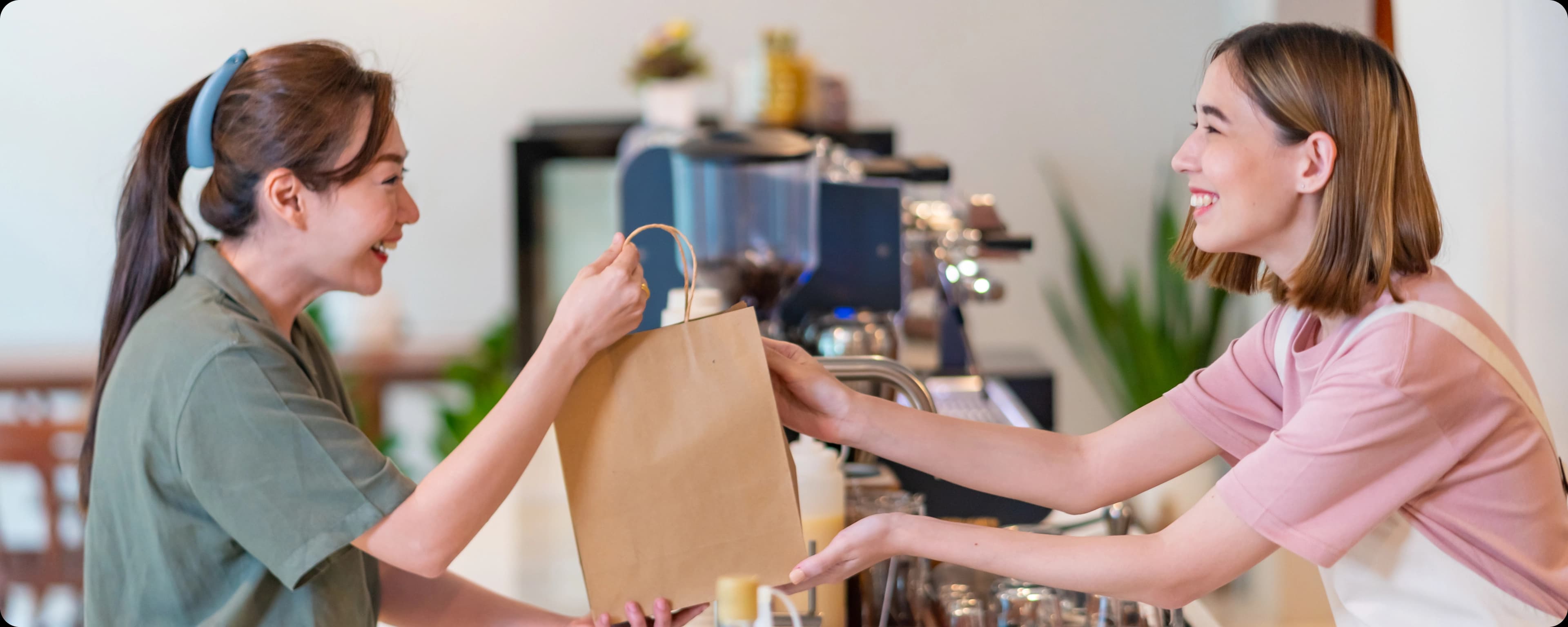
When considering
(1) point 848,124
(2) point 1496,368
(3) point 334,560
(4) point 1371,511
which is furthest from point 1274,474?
(1) point 848,124

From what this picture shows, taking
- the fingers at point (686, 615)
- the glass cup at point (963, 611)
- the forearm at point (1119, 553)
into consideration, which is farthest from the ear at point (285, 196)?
the glass cup at point (963, 611)

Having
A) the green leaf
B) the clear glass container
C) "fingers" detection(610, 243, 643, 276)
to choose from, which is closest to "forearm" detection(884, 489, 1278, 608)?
"fingers" detection(610, 243, 643, 276)

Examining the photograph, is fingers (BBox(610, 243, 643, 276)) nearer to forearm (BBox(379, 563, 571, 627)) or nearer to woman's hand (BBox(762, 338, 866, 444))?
woman's hand (BBox(762, 338, 866, 444))

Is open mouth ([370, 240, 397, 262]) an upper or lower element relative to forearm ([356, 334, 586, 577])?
upper

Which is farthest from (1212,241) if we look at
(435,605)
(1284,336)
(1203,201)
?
(435,605)

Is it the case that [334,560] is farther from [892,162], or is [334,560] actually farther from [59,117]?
[59,117]

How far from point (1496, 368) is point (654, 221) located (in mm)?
1710

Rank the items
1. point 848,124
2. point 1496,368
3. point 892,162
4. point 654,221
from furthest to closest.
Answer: point 848,124 → point 654,221 → point 892,162 → point 1496,368

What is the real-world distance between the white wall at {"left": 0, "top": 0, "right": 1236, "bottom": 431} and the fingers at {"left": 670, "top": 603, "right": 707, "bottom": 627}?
313cm

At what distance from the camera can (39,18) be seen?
400 cm

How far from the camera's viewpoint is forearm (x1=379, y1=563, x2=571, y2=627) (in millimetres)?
1294

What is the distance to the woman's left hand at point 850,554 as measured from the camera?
1.05 metres

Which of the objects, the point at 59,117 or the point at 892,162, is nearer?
the point at 892,162

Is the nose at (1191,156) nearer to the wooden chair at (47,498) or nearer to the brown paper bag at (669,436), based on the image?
the brown paper bag at (669,436)
